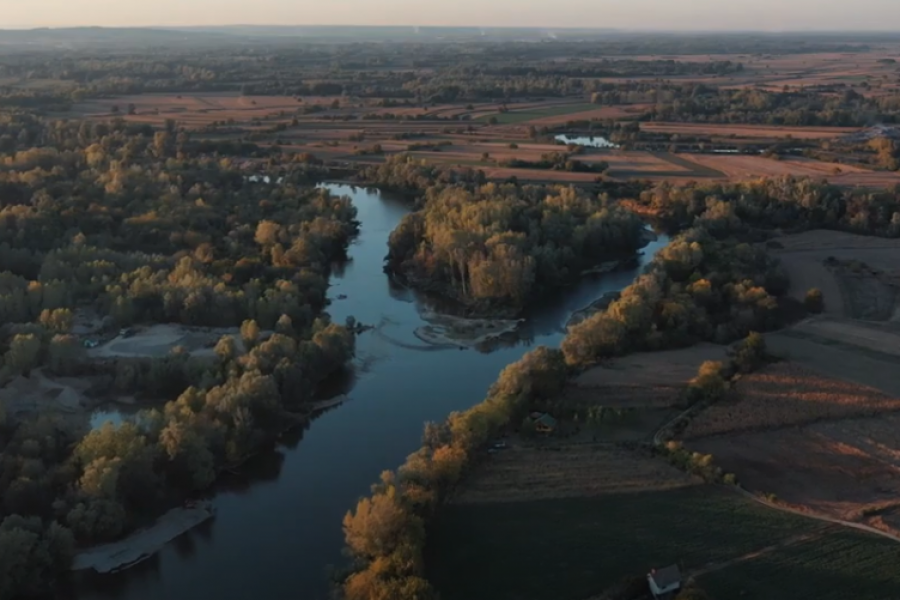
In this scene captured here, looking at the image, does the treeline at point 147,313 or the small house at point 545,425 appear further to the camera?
the small house at point 545,425

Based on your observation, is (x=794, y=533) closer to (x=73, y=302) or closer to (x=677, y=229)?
(x=73, y=302)

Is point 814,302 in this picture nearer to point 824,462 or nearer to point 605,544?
point 824,462

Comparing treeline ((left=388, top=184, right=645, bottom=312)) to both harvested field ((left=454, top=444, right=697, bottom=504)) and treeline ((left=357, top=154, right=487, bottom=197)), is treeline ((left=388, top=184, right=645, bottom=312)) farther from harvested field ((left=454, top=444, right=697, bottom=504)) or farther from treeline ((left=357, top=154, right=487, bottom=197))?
harvested field ((left=454, top=444, right=697, bottom=504))

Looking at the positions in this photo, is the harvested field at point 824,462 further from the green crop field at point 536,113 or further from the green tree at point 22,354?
the green crop field at point 536,113

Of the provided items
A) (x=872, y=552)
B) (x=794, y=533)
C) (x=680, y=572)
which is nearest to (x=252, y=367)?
(x=680, y=572)

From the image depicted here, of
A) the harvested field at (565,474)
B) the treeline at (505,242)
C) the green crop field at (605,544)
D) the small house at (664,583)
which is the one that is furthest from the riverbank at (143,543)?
the treeline at (505,242)

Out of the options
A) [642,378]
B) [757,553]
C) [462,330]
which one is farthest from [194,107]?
[757,553]
